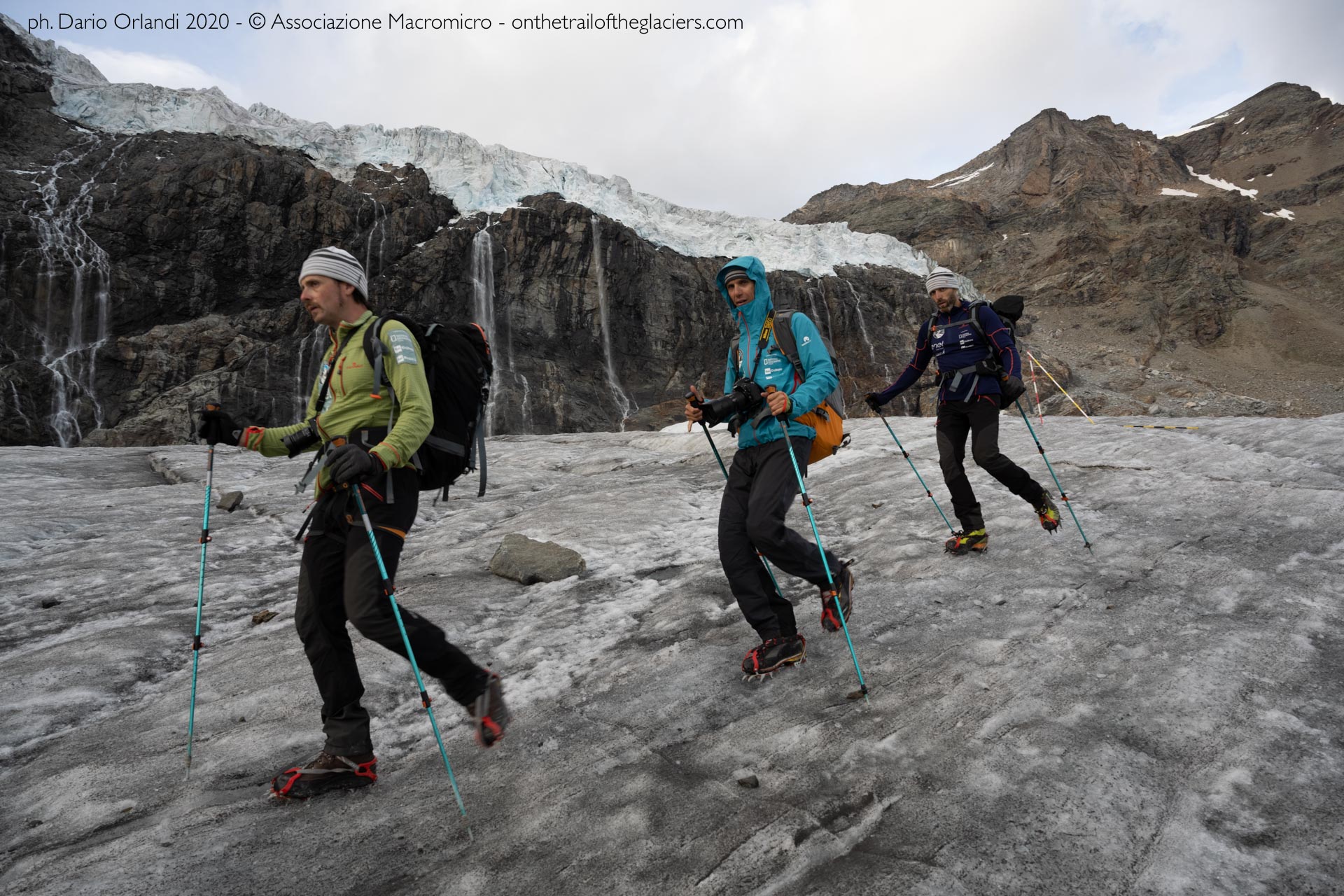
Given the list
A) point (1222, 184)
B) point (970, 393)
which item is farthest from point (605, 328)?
point (1222, 184)

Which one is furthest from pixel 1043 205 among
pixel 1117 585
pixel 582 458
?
pixel 1117 585

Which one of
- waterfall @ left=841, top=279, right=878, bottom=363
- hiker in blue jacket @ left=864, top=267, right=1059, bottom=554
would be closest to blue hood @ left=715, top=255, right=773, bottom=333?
hiker in blue jacket @ left=864, top=267, right=1059, bottom=554

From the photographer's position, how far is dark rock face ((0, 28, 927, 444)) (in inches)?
1661

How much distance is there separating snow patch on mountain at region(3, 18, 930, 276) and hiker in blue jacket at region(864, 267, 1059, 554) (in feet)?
162

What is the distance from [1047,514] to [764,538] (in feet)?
11.5

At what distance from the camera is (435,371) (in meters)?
3.71

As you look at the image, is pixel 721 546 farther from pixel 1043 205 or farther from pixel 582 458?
pixel 1043 205

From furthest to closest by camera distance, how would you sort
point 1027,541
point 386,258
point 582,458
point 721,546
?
point 386,258, point 582,458, point 1027,541, point 721,546

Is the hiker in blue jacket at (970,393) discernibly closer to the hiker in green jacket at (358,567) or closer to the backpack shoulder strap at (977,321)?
the backpack shoulder strap at (977,321)

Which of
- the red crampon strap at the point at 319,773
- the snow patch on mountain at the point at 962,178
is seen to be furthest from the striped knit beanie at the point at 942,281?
the snow patch on mountain at the point at 962,178

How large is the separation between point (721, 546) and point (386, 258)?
5506 centimetres

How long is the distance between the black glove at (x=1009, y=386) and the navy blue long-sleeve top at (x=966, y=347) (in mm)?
37

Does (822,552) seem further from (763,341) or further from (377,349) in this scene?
(377,349)

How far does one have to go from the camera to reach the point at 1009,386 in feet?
20.7
